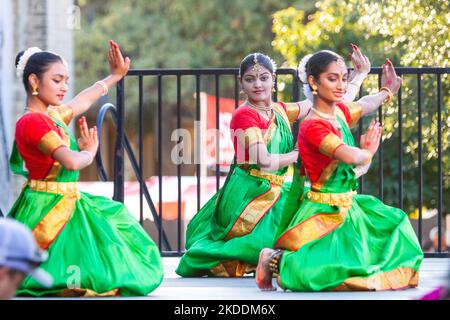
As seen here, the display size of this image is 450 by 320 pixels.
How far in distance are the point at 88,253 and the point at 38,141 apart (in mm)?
589

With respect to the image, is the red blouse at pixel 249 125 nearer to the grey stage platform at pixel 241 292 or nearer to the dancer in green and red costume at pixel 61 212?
the grey stage platform at pixel 241 292

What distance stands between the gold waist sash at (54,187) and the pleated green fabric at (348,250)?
109 cm

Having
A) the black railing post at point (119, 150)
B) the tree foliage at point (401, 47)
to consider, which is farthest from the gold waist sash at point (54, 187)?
the tree foliage at point (401, 47)

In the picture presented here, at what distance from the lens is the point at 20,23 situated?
18859 millimetres

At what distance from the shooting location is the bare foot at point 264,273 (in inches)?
315

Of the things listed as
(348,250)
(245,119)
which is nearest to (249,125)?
(245,119)

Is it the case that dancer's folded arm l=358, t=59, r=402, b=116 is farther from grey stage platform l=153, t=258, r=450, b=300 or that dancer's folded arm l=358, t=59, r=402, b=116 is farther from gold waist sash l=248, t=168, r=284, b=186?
grey stage platform l=153, t=258, r=450, b=300

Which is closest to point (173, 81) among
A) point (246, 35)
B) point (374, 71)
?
point (246, 35)

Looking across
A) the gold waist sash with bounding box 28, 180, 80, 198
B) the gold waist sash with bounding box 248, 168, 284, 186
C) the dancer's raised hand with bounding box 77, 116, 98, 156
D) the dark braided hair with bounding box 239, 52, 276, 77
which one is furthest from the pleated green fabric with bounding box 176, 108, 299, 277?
the dancer's raised hand with bounding box 77, 116, 98, 156

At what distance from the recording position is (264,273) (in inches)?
315

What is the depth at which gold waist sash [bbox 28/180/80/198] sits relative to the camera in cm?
773
